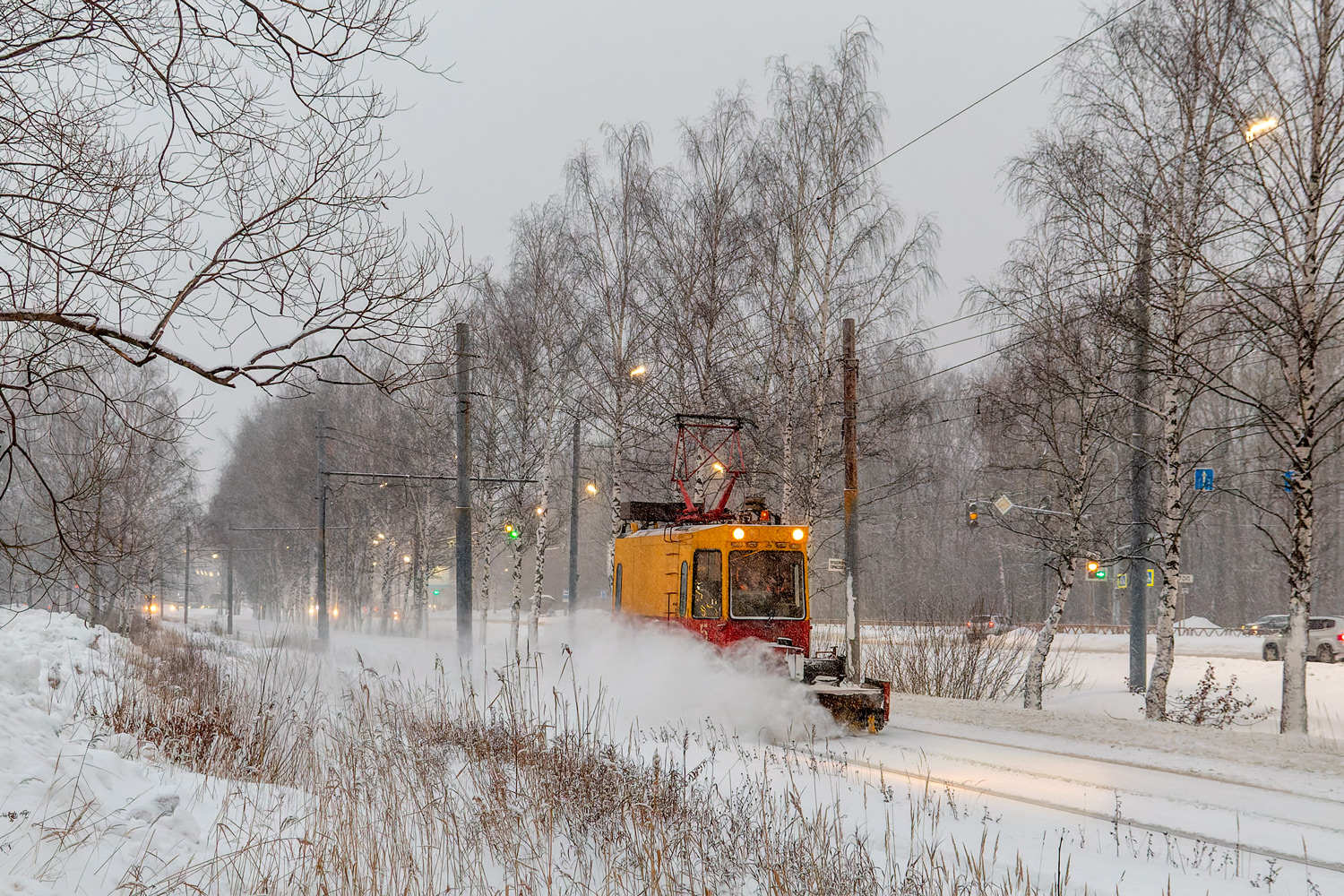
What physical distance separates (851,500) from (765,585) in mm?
4981

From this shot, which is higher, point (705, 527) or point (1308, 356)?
point (1308, 356)

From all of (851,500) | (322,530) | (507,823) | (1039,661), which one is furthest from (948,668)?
(322,530)

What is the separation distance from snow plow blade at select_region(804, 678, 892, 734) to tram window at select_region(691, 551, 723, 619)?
5.75 ft

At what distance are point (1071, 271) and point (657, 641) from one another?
8.30 metres

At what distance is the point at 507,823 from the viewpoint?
18.2ft

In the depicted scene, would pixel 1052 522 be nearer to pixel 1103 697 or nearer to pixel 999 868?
pixel 1103 697

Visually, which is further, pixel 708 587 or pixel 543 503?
Answer: pixel 543 503

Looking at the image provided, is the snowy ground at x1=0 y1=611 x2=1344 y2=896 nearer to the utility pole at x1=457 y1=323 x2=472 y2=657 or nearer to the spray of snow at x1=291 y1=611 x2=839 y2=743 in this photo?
the spray of snow at x1=291 y1=611 x2=839 y2=743

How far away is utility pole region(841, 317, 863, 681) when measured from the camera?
16.6m

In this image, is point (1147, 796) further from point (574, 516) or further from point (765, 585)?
point (574, 516)

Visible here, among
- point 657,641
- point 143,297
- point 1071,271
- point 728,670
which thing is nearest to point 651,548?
point 657,641

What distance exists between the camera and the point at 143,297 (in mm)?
4508

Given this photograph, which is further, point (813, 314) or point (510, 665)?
point (813, 314)

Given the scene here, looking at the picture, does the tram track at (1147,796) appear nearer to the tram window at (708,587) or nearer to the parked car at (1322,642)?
the tram window at (708,587)
